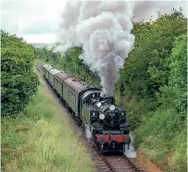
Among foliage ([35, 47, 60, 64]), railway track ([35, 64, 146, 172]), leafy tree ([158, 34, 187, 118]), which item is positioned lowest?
railway track ([35, 64, 146, 172])

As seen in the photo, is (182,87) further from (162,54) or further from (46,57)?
(46,57)

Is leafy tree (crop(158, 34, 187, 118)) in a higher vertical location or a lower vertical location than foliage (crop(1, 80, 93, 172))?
higher

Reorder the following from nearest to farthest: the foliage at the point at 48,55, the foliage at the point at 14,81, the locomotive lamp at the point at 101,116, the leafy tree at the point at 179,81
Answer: the foliage at the point at 14,81 < the leafy tree at the point at 179,81 < the locomotive lamp at the point at 101,116 < the foliage at the point at 48,55

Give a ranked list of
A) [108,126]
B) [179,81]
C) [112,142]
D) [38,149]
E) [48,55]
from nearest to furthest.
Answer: [38,149] < [179,81] < [112,142] < [108,126] < [48,55]

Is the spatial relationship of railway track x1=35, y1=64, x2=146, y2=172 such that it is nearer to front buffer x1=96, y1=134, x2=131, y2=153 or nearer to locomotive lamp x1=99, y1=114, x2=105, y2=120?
front buffer x1=96, y1=134, x2=131, y2=153

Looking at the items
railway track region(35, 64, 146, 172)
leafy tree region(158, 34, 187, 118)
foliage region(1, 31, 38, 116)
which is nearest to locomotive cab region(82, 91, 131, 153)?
railway track region(35, 64, 146, 172)

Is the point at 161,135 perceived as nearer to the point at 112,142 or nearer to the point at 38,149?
the point at 112,142

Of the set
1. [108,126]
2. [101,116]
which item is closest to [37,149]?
[101,116]

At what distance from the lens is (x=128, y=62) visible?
23328 mm

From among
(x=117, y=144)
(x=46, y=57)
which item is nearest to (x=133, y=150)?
(x=117, y=144)

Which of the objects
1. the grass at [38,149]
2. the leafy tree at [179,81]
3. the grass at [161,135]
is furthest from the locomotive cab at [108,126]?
the leafy tree at [179,81]

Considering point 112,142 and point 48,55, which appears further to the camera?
point 48,55

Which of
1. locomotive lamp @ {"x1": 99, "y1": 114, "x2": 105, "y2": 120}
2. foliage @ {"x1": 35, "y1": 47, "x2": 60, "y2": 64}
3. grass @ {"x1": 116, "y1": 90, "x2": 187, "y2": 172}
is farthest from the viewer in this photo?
foliage @ {"x1": 35, "y1": 47, "x2": 60, "y2": 64}

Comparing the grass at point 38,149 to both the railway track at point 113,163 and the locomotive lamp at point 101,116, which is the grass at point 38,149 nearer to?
the railway track at point 113,163
